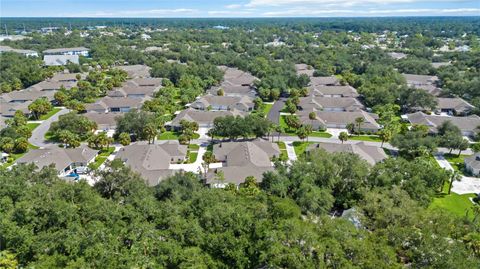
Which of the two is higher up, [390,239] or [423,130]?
[390,239]

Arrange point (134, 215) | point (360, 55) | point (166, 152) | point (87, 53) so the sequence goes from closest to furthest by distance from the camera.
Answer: point (134, 215), point (166, 152), point (360, 55), point (87, 53)

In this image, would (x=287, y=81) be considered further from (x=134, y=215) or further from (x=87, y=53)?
(x=87, y=53)

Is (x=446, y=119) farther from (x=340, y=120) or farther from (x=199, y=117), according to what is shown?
(x=199, y=117)

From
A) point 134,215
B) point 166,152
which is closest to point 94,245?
point 134,215

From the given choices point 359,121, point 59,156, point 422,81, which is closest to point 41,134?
point 59,156

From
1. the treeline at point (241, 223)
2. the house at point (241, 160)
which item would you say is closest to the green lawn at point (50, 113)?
the treeline at point (241, 223)

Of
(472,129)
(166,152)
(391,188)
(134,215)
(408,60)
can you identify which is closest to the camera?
(134,215)
